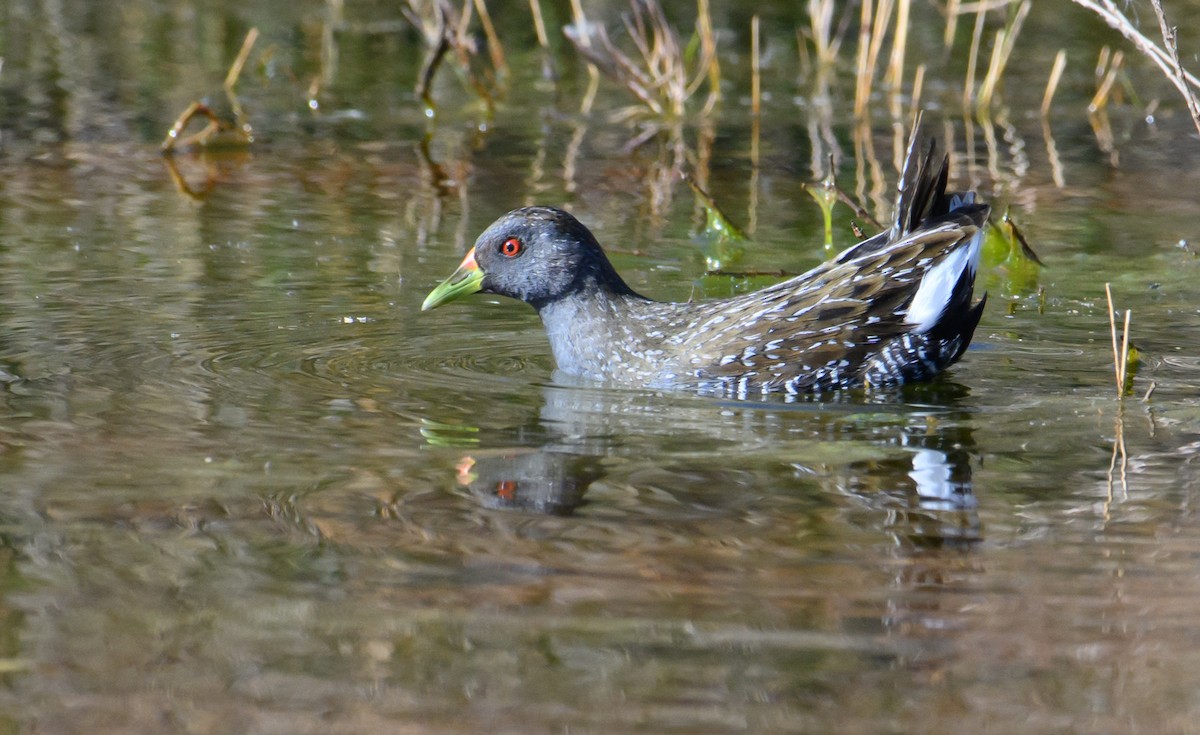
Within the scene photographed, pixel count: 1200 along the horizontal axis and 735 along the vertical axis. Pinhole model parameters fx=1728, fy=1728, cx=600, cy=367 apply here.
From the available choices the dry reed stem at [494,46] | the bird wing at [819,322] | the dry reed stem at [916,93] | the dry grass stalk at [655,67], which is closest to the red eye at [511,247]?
the bird wing at [819,322]

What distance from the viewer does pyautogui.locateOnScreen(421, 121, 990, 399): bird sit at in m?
6.62

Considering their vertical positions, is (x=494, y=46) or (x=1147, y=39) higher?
(x=1147, y=39)

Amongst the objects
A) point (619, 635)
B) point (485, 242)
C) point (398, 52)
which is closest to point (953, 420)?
point (485, 242)

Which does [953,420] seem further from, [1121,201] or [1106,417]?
[1121,201]

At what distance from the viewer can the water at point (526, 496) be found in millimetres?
3814

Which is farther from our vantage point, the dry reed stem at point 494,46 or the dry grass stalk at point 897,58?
the dry reed stem at point 494,46

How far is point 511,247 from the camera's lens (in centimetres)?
698

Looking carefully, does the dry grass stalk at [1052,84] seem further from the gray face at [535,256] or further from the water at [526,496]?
the gray face at [535,256]

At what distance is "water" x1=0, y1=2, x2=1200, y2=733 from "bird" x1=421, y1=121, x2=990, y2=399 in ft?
0.47

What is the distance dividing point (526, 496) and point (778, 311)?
1873 millimetres

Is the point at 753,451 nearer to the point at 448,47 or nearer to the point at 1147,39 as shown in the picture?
the point at 1147,39

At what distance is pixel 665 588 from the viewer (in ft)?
14.4

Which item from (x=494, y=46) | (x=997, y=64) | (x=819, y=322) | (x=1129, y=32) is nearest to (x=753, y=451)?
(x=819, y=322)

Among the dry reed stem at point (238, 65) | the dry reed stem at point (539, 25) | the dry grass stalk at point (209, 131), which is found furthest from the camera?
the dry reed stem at point (539, 25)
